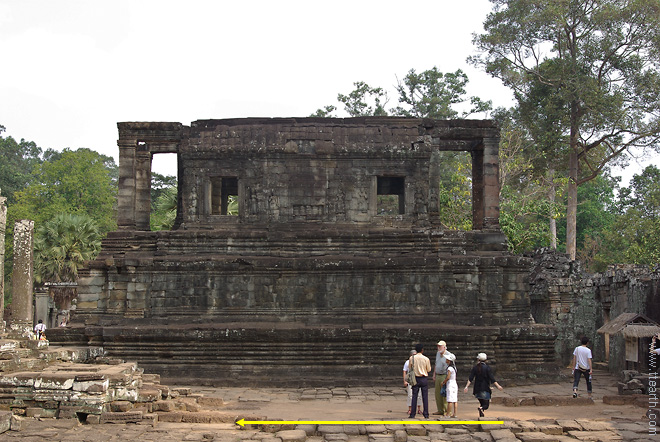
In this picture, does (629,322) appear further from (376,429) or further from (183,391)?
(183,391)

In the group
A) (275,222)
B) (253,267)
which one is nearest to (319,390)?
(253,267)

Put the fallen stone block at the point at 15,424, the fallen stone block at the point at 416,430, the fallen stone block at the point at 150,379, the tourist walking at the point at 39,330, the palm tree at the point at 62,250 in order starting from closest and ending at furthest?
the fallen stone block at the point at 15,424, the fallen stone block at the point at 416,430, the fallen stone block at the point at 150,379, the tourist walking at the point at 39,330, the palm tree at the point at 62,250

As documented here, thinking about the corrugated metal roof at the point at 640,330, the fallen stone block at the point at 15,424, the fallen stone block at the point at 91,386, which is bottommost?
the fallen stone block at the point at 15,424

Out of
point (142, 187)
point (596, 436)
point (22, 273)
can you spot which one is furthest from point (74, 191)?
point (596, 436)

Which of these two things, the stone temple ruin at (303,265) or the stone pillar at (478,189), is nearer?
the stone temple ruin at (303,265)

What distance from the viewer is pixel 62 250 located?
29.2m

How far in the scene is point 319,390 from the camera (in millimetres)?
Result: 14039

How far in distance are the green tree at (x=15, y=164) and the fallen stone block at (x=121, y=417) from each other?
3914cm

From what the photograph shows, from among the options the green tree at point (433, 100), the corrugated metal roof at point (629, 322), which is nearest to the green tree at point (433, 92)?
the green tree at point (433, 100)

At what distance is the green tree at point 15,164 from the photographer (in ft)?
161

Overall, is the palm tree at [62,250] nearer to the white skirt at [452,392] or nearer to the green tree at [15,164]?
the green tree at [15,164]

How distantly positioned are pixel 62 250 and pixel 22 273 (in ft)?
49.5

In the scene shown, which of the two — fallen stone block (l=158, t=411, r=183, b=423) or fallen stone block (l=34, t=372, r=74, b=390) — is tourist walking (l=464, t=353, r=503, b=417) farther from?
fallen stone block (l=34, t=372, r=74, b=390)

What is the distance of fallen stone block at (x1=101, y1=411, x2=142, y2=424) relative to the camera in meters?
10.1
